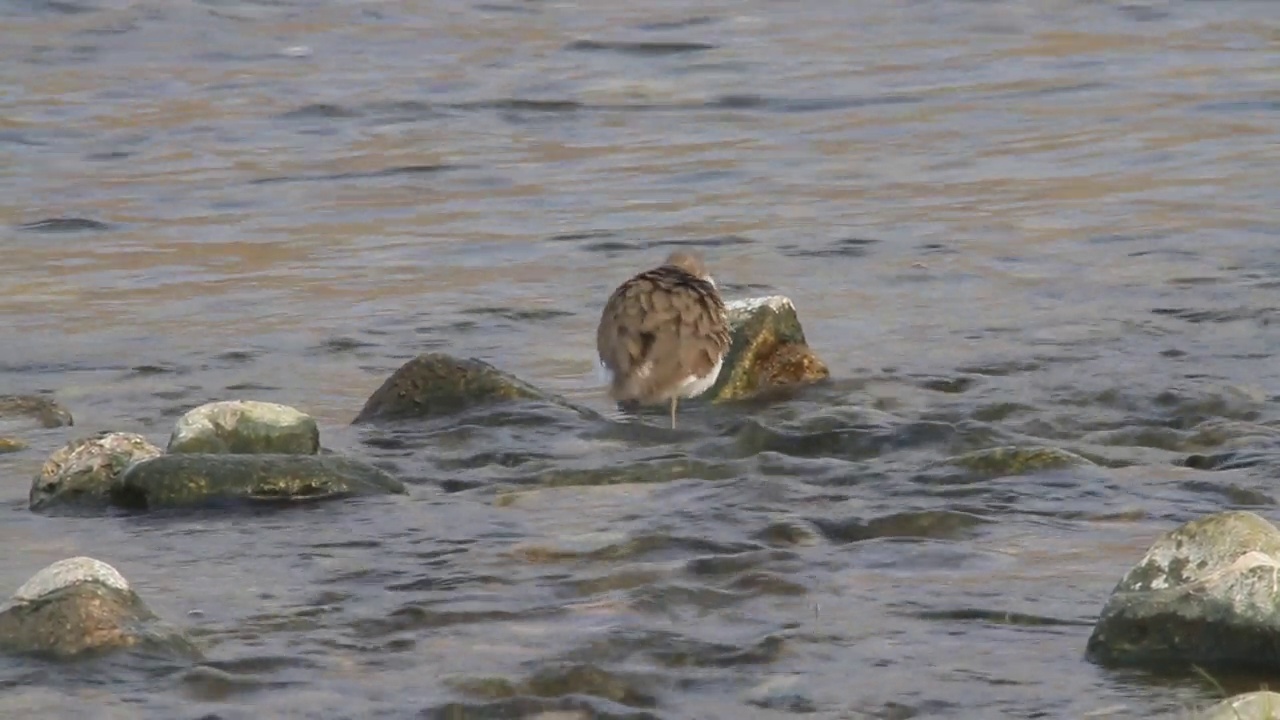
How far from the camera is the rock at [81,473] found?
7.53 metres

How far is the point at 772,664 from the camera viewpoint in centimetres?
590

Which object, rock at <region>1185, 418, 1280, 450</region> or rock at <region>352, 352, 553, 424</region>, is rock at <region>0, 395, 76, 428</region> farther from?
rock at <region>1185, 418, 1280, 450</region>

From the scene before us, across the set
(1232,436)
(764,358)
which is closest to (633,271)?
(764,358)

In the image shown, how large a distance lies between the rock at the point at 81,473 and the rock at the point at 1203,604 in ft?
10.9

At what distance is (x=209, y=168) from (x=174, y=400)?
5.40 metres

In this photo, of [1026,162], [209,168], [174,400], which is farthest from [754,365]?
[209,168]

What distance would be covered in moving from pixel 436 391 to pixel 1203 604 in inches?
147

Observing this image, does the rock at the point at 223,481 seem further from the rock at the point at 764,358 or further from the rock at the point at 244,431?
the rock at the point at 764,358

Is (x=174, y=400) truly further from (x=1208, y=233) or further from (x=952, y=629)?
(x=1208, y=233)

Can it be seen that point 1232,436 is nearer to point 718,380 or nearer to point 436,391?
point 718,380

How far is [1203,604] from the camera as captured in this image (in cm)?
572

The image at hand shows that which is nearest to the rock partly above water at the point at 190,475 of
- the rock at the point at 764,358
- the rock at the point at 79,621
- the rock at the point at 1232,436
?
the rock at the point at 79,621

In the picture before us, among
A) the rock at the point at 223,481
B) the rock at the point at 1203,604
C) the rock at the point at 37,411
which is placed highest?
the rock at the point at 1203,604

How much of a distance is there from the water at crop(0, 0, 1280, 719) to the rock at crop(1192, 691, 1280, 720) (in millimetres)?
507
